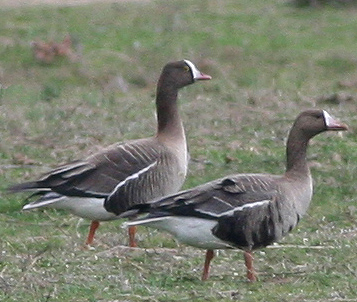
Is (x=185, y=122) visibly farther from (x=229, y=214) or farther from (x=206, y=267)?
(x=229, y=214)

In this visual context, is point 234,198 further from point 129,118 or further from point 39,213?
point 129,118

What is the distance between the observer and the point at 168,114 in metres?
10.4

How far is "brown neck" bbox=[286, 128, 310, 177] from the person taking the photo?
28.9 feet

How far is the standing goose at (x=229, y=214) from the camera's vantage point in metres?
7.98

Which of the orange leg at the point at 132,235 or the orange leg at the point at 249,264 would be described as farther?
the orange leg at the point at 132,235

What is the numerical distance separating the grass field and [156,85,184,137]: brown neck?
0.88 m

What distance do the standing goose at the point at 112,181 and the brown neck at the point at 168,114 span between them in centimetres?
31

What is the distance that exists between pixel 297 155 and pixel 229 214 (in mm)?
1132

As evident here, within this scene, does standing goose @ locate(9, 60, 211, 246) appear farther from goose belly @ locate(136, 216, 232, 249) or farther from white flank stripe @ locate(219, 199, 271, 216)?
white flank stripe @ locate(219, 199, 271, 216)

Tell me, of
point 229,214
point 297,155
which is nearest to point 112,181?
point 297,155

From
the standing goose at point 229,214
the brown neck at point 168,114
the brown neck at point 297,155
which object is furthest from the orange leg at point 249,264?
the brown neck at point 168,114

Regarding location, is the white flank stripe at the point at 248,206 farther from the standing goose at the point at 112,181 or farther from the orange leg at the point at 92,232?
the orange leg at the point at 92,232

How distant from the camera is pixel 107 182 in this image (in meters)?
9.45

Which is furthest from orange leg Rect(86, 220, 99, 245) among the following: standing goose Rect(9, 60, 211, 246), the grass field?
the grass field
